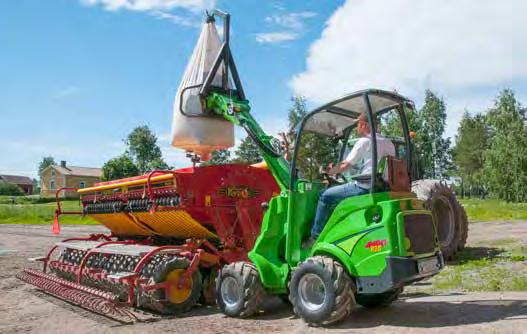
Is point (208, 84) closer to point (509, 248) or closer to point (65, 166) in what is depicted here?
point (509, 248)

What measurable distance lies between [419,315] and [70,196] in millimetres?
59616

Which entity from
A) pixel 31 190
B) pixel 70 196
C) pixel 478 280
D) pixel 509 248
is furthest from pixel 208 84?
pixel 31 190

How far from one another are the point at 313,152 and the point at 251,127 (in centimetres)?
128

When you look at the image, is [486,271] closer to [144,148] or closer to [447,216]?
[447,216]

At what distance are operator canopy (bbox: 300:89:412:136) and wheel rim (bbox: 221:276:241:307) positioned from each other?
224cm

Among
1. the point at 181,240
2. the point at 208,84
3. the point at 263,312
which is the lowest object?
the point at 263,312

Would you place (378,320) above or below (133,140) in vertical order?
below

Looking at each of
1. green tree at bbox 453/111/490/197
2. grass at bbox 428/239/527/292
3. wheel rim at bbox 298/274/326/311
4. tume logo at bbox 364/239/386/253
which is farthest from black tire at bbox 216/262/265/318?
green tree at bbox 453/111/490/197

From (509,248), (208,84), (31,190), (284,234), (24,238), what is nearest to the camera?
(284,234)

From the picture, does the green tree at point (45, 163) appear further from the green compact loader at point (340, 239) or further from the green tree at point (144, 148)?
the green compact loader at point (340, 239)

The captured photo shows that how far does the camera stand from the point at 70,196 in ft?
198

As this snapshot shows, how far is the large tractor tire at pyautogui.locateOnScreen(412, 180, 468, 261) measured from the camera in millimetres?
10383

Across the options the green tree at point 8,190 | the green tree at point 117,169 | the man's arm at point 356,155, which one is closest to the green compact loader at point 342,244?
the man's arm at point 356,155

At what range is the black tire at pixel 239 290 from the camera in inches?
258
